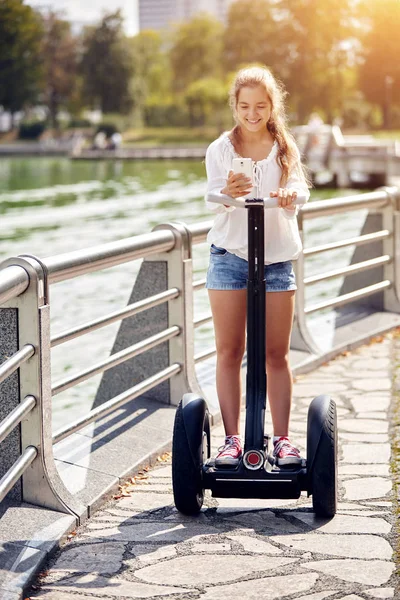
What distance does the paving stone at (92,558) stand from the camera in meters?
3.75

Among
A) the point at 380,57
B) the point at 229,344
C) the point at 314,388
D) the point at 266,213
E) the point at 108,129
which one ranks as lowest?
the point at 314,388

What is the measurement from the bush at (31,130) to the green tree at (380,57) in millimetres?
28854

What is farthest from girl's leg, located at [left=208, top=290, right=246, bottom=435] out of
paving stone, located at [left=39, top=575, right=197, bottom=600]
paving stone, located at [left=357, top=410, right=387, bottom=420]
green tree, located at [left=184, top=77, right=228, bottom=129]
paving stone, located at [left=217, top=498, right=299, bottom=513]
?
green tree, located at [left=184, top=77, right=228, bottom=129]

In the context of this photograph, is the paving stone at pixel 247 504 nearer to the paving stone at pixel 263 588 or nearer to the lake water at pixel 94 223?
the paving stone at pixel 263 588

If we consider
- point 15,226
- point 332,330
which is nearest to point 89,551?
point 332,330

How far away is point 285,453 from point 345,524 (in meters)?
0.36

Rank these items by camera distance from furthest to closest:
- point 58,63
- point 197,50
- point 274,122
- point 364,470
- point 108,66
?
point 197,50 → point 58,63 → point 108,66 → point 364,470 → point 274,122

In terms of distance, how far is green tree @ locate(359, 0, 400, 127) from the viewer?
293ft

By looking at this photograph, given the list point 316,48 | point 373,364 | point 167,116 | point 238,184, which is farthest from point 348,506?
point 167,116

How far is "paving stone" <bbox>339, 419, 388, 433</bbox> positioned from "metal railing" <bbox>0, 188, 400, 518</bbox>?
0.83m

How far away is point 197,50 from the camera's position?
374 ft

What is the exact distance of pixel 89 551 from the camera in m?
3.92

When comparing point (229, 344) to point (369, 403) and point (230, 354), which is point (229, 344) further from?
point (369, 403)

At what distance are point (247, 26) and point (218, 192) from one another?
318 feet
